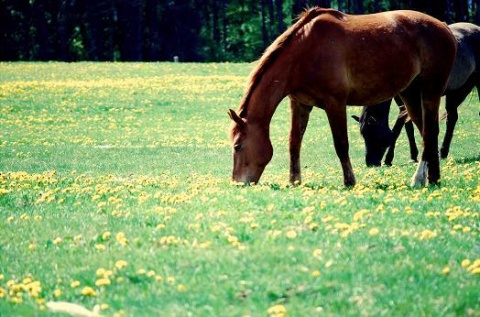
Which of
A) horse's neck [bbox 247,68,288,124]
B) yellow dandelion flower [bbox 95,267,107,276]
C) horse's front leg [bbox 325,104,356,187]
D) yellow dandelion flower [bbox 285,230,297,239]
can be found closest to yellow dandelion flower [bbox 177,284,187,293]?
yellow dandelion flower [bbox 95,267,107,276]

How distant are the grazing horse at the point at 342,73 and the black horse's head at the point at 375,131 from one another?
527 cm

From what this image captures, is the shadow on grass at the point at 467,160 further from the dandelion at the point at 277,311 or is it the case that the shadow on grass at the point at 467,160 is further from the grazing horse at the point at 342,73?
the dandelion at the point at 277,311

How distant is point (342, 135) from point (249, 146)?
1.36 m

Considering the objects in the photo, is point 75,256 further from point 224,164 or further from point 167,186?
point 224,164

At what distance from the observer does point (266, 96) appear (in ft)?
37.2

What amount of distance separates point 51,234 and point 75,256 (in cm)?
103

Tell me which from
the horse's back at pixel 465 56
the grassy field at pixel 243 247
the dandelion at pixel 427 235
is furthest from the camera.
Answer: the horse's back at pixel 465 56

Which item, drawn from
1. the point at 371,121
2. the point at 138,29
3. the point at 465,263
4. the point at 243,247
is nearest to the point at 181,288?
the point at 243,247

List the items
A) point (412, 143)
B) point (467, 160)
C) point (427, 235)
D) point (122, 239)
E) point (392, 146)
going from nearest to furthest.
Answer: point (427, 235) < point (122, 239) < point (467, 160) < point (392, 146) < point (412, 143)

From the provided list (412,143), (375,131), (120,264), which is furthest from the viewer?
(412,143)

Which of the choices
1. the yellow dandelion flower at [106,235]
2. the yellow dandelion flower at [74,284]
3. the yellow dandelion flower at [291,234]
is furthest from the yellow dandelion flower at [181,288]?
the yellow dandelion flower at [106,235]

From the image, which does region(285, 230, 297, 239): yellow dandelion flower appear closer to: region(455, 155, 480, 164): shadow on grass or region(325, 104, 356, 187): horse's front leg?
region(325, 104, 356, 187): horse's front leg

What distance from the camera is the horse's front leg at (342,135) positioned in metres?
11.3

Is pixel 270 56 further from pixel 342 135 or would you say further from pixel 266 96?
pixel 342 135
